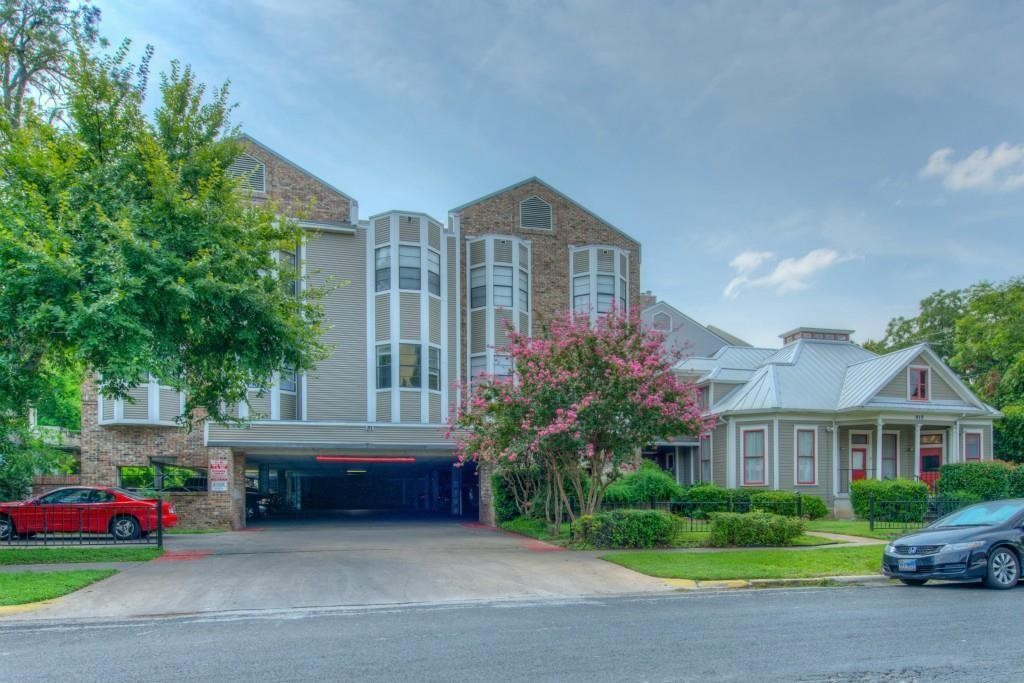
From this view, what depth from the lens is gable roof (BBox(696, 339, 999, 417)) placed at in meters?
28.9

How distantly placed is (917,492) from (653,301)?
88.5 feet

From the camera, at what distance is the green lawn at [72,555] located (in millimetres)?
15547

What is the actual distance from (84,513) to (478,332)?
546 inches

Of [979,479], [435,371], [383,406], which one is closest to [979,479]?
[979,479]

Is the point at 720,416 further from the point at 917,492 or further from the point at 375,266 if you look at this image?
the point at 375,266

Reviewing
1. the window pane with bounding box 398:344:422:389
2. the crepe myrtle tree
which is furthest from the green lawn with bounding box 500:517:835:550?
the window pane with bounding box 398:344:422:389

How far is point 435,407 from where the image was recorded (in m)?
26.9

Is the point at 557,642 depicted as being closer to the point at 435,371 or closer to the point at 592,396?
the point at 592,396

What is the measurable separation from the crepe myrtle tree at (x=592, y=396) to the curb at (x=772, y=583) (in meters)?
5.04

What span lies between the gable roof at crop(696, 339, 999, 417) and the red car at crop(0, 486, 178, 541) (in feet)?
66.3

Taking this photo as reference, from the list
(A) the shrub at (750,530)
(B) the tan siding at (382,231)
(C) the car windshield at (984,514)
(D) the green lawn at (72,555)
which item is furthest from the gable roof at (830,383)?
(D) the green lawn at (72,555)

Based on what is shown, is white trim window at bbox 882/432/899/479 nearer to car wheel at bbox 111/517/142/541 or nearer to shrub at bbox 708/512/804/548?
shrub at bbox 708/512/804/548

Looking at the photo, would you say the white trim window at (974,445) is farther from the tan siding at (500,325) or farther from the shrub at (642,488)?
the tan siding at (500,325)

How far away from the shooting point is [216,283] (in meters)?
14.1
